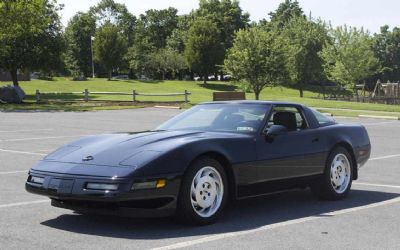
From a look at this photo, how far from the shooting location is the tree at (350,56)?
65250 mm

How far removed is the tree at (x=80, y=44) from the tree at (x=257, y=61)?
6444cm

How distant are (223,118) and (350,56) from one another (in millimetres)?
60777

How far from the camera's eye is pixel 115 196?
18.5 feet

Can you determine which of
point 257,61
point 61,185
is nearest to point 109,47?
point 257,61

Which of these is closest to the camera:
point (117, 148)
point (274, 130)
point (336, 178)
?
point (117, 148)

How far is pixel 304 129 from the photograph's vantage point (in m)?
7.70

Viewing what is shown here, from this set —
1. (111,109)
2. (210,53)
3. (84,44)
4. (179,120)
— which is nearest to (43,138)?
(179,120)

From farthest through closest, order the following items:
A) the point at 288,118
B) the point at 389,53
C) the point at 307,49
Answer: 1. the point at 389,53
2. the point at 307,49
3. the point at 288,118

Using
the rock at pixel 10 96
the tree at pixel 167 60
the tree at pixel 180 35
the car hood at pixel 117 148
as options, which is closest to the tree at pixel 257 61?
the rock at pixel 10 96

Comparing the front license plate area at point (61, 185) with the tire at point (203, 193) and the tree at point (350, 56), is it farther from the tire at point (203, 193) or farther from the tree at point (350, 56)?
the tree at point (350, 56)

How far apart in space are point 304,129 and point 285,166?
75 centimetres

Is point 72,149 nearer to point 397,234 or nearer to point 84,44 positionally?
point 397,234

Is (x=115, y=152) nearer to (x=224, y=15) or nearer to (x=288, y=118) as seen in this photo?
(x=288, y=118)

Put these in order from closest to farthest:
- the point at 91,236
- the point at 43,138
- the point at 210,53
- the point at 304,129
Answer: the point at 91,236 → the point at 304,129 → the point at 43,138 → the point at 210,53
